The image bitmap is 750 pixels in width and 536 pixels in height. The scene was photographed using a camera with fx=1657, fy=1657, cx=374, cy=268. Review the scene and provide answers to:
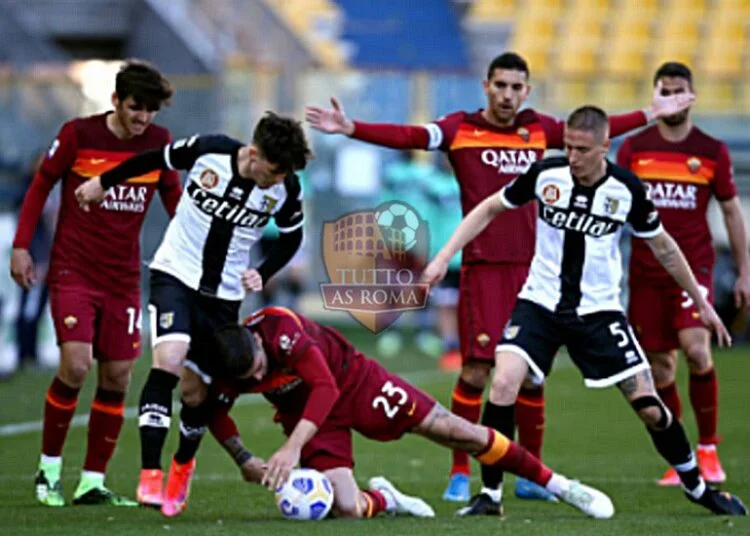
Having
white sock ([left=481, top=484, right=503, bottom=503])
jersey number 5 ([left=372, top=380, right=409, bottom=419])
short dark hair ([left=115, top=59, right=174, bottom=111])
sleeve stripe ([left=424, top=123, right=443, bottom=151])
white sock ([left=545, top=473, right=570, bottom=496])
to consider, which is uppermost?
short dark hair ([left=115, top=59, right=174, bottom=111])

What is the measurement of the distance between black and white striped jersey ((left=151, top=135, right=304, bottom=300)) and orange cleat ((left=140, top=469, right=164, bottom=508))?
90 cm

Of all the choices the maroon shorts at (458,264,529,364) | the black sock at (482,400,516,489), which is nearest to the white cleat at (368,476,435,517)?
the black sock at (482,400,516,489)

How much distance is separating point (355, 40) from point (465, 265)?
1758 cm

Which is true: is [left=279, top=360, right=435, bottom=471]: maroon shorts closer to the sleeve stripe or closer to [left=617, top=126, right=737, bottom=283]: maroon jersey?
the sleeve stripe

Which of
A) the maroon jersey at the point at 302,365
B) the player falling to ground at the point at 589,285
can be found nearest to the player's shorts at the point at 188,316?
the maroon jersey at the point at 302,365

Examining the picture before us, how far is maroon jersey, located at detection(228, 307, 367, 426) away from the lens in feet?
22.8

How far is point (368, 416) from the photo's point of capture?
7.33 metres

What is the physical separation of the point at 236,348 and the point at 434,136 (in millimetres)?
2113

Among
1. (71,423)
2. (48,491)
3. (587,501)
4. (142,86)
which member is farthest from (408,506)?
(71,423)

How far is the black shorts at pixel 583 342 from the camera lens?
24.6 feet

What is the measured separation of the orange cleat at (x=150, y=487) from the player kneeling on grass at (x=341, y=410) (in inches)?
6.6

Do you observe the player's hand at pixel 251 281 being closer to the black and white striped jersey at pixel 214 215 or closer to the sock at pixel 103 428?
the black and white striped jersey at pixel 214 215

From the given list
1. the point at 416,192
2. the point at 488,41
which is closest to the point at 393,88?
the point at 416,192

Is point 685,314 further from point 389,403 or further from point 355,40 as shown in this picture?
point 355,40
